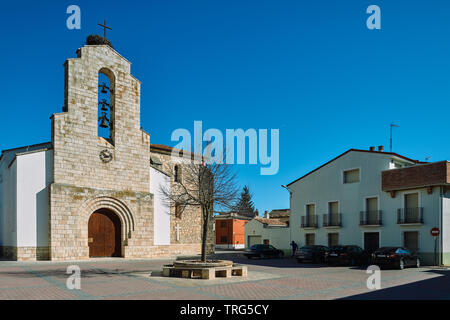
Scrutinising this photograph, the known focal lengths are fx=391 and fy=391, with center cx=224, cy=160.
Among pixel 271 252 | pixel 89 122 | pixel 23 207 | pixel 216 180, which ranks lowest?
pixel 271 252

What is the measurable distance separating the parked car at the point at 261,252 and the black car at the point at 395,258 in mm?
9867

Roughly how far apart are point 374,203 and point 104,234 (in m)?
18.0

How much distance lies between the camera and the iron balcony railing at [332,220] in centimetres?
2728

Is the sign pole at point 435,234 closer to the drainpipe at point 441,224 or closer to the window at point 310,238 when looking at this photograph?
the drainpipe at point 441,224

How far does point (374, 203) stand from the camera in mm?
25625

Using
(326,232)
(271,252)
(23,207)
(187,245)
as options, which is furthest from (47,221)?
(326,232)

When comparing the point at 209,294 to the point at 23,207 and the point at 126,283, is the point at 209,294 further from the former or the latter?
the point at 23,207

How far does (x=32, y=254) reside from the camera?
893 inches

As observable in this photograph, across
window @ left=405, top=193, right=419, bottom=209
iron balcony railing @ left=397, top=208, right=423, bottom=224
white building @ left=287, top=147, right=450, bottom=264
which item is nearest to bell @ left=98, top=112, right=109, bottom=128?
white building @ left=287, top=147, right=450, bottom=264

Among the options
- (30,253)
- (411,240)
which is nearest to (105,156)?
(30,253)

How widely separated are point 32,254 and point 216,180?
13351 mm

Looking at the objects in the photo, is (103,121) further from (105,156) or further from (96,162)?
(96,162)

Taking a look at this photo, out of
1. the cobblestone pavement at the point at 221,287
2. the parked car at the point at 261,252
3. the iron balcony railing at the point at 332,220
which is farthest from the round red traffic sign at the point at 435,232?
the parked car at the point at 261,252

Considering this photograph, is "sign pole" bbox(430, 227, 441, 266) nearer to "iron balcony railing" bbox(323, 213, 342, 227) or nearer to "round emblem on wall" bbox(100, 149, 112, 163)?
"iron balcony railing" bbox(323, 213, 342, 227)
